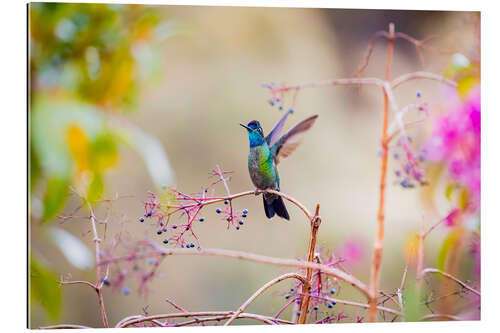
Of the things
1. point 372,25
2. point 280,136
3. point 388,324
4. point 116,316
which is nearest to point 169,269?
point 116,316

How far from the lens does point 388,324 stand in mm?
3650

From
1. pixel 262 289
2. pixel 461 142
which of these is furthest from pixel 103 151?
pixel 461 142

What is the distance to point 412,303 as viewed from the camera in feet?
11.8

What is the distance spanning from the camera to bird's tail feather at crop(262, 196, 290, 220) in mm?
3561

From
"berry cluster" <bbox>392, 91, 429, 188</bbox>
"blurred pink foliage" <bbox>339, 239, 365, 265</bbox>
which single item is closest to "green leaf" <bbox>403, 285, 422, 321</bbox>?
"blurred pink foliage" <bbox>339, 239, 365, 265</bbox>

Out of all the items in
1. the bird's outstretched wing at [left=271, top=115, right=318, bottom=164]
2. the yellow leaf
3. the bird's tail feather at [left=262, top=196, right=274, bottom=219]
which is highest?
the yellow leaf

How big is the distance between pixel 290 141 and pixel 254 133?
21 cm

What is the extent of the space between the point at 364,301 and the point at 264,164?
979 mm

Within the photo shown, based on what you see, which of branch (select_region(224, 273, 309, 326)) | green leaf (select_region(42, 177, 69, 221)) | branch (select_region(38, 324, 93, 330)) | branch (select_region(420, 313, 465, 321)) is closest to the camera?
green leaf (select_region(42, 177, 69, 221))

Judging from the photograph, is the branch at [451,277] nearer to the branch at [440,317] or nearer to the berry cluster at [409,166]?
the branch at [440,317]

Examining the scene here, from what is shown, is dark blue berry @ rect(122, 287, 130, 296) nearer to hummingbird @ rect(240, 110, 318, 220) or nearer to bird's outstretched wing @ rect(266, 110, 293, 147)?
hummingbird @ rect(240, 110, 318, 220)

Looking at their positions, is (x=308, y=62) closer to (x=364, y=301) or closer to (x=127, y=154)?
(x=127, y=154)

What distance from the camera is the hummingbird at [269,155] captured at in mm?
3500

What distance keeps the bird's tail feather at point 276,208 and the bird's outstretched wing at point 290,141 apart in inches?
8.8
